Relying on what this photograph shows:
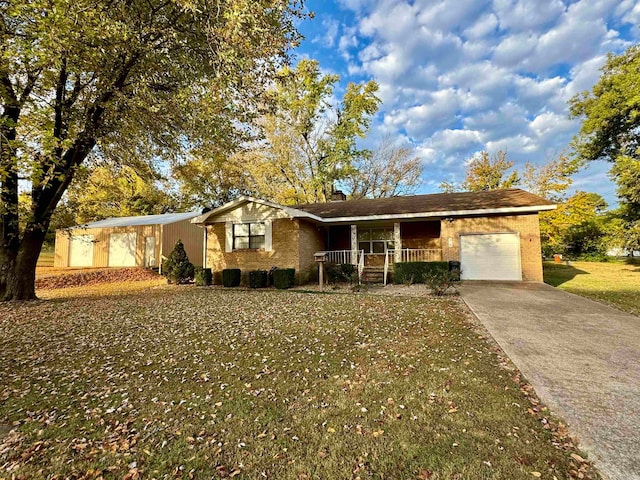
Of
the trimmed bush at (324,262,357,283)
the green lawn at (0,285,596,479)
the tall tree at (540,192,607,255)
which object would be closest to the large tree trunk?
the green lawn at (0,285,596,479)

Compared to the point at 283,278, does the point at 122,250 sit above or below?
above

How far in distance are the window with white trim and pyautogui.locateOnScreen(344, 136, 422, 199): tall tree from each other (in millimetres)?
14178

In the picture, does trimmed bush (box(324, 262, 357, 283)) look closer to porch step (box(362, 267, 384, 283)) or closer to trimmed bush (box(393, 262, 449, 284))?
porch step (box(362, 267, 384, 283))

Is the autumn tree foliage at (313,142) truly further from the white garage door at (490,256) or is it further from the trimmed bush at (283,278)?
the white garage door at (490,256)

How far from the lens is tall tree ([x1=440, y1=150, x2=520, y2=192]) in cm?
2372

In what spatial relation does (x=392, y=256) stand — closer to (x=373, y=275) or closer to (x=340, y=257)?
(x=373, y=275)

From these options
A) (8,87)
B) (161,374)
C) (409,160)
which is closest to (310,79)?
(409,160)

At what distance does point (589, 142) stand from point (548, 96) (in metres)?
6.30

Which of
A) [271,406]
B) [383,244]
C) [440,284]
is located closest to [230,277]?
[383,244]

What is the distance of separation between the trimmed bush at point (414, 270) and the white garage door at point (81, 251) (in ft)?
66.0

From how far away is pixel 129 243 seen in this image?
19.6 metres

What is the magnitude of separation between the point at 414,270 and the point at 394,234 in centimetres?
256

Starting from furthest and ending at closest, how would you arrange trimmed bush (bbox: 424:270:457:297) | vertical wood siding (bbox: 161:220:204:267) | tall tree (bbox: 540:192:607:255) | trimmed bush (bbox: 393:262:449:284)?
tall tree (bbox: 540:192:607:255) < vertical wood siding (bbox: 161:220:204:267) < trimmed bush (bbox: 393:262:449:284) < trimmed bush (bbox: 424:270:457:297)

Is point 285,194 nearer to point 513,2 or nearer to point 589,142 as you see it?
point 513,2
